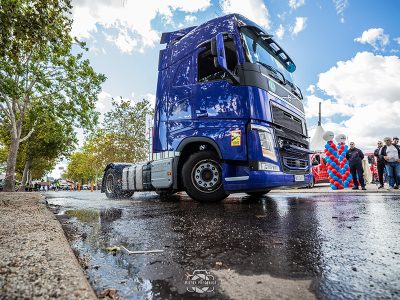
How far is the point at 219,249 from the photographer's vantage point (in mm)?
2061

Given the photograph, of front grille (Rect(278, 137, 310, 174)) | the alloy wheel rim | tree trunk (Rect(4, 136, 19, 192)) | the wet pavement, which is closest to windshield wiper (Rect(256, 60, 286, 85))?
front grille (Rect(278, 137, 310, 174))

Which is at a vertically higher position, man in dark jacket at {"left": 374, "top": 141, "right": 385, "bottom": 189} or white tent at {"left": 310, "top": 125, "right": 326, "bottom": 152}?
white tent at {"left": 310, "top": 125, "right": 326, "bottom": 152}

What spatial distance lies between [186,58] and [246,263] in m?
4.88

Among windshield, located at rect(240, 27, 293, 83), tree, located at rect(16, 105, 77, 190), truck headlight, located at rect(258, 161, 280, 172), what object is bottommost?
truck headlight, located at rect(258, 161, 280, 172)

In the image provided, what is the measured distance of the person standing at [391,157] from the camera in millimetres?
9008

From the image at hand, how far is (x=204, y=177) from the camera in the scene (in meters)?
5.50

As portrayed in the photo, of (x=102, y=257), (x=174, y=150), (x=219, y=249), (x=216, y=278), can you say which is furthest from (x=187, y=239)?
(x=174, y=150)

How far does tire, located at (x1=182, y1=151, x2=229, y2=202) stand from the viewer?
5379mm

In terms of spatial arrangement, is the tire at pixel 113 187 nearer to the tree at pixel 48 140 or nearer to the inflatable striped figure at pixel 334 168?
the inflatable striped figure at pixel 334 168

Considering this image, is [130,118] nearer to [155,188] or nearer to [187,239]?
[155,188]

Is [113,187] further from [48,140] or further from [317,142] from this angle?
[48,140]

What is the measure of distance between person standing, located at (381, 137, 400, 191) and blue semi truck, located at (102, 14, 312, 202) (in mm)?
4458

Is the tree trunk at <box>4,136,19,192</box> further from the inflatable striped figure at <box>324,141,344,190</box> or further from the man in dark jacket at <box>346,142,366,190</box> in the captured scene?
the man in dark jacket at <box>346,142,366,190</box>

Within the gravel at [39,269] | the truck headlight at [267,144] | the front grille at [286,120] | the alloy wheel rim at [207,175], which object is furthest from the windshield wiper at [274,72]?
the gravel at [39,269]
